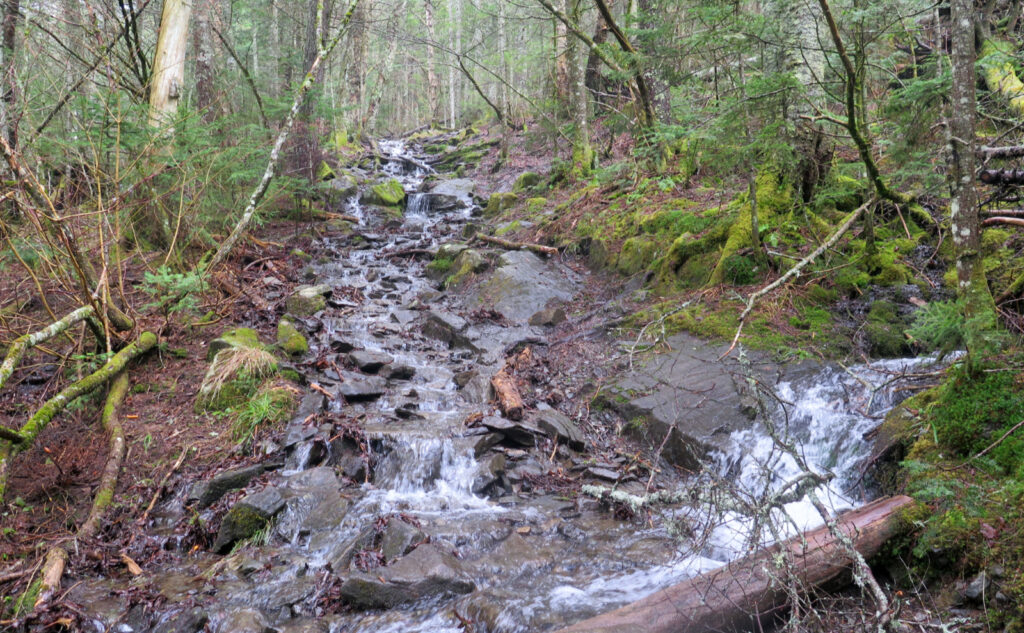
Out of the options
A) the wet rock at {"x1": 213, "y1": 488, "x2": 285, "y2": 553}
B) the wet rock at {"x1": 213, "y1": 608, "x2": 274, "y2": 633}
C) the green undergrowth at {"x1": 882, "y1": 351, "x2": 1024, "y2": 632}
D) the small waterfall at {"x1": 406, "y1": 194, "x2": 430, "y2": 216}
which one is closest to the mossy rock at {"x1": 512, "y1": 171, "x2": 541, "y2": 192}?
the small waterfall at {"x1": 406, "y1": 194, "x2": 430, "y2": 216}

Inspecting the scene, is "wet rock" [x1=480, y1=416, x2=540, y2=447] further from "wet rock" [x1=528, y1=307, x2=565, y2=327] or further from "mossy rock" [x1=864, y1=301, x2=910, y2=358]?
"mossy rock" [x1=864, y1=301, x2=910, y2=358]

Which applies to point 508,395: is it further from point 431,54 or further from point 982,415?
point 431,54

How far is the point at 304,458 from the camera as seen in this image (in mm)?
5879

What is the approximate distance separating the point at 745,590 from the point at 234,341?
646cm

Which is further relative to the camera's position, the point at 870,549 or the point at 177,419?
the point at 177,419

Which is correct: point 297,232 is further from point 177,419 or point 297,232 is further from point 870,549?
point 870,549

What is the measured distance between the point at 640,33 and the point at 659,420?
186 inches

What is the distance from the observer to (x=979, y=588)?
2656mm

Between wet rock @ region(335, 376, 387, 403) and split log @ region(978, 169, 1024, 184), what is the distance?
667cm

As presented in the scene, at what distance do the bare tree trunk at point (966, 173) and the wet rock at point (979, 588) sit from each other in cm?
135

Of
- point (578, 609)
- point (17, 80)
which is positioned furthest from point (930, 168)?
point (17, 80)

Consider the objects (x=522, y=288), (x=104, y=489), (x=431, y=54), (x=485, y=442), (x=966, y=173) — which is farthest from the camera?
(x=431, y=54)

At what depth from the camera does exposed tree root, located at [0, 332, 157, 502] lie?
4456 millimetres

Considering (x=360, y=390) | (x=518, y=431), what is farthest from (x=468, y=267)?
(x=518, y=431)
